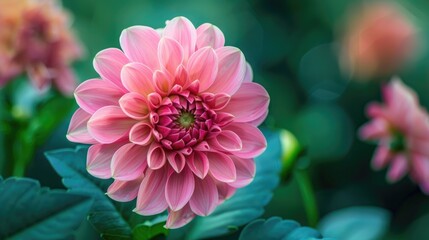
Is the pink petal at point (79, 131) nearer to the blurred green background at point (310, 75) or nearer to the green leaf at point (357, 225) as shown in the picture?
the green leaf at point (357, 225)

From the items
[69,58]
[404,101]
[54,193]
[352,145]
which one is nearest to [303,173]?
[404,101]

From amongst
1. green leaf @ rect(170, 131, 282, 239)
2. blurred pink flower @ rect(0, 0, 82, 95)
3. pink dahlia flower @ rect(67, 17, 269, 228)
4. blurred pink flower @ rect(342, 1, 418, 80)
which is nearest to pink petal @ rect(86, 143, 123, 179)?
pink dahlia flower @ rect(67, 17, 269, 228)

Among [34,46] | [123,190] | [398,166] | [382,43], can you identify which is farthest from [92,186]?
[382,43]

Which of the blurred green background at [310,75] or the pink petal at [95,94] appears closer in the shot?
the pink petal at [95,94]

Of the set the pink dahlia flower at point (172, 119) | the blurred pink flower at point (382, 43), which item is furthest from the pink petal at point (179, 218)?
the blurred pink flower at point (382, 43)

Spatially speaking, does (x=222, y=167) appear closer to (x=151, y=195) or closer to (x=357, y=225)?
(x=151, y=195)

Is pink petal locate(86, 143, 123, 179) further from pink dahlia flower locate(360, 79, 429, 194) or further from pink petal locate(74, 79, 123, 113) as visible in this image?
pink dahlia flower locate(360, 79, 429, 194)

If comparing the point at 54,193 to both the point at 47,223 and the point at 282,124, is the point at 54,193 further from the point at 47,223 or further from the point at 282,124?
the point at 282,124
